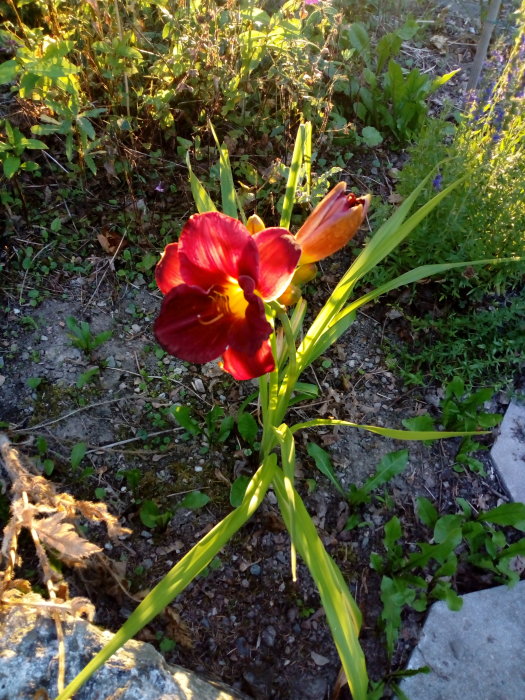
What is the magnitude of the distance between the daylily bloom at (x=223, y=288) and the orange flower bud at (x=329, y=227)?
20 cm

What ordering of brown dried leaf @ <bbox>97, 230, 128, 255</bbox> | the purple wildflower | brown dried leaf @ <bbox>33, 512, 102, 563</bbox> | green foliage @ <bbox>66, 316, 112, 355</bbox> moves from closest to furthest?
brown dried leaf @ <bbox>33, 512, 102, 563</bbox> < green foliage @ <bbox>66, 316, 112, 355</bbox> < the purple wildflower < brown dried leaf @ <bbox>97, 230, 128, 255</bbox>

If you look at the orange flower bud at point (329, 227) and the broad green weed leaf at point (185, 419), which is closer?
the orange flower bud at point (329, 227)

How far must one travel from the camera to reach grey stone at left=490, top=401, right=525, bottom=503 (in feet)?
7.45

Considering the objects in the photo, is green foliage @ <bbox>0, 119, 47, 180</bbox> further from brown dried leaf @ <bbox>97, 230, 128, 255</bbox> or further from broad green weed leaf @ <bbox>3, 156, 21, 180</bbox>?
brown dried leaf @ <bbox>97, 230, 128, 255</bbox>

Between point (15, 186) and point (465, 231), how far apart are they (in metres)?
1.78

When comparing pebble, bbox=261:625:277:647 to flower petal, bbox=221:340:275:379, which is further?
pebble, bbox=261:625:277:647

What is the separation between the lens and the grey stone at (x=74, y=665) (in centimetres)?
132

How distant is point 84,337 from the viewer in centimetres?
223

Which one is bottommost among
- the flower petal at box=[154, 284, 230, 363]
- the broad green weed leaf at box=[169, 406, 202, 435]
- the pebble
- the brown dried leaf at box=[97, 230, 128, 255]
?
the pebble

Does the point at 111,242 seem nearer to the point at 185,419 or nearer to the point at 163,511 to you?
the point at 185,419

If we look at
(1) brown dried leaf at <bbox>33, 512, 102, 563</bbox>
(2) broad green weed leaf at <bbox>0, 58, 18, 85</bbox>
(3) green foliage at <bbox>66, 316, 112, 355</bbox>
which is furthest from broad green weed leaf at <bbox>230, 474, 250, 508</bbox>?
(2) broad green weed leaf at <bbox>0, 58, 18, 85</bbox>

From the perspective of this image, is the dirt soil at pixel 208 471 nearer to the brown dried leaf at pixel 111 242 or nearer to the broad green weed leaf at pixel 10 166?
the brown dried leaf at pixel 111 242

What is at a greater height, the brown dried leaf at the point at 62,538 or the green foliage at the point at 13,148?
the green foliage at the point at 13,148

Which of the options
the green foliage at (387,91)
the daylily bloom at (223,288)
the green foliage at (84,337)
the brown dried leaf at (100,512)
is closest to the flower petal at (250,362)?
the daylily bloom at (223,288)
